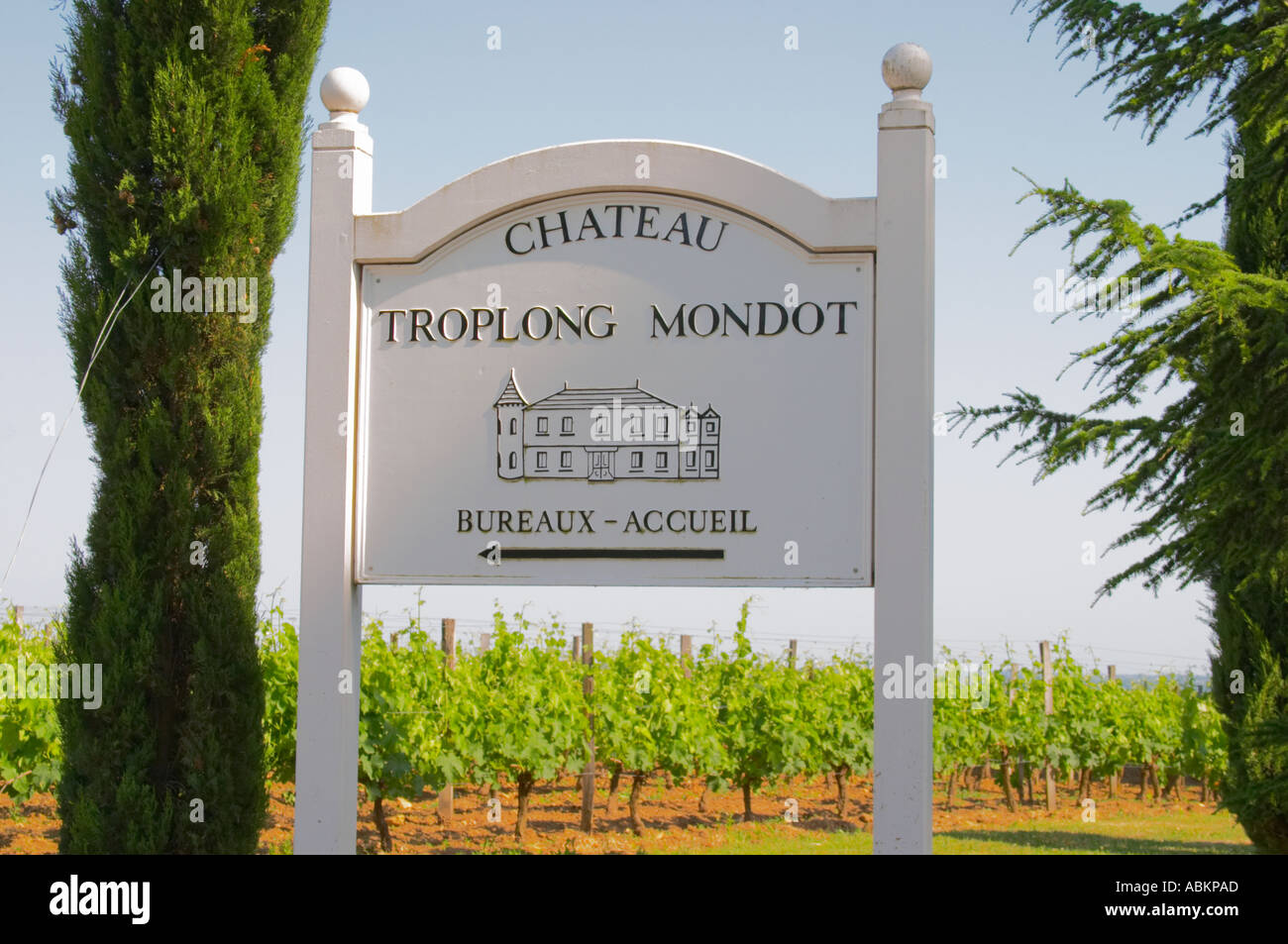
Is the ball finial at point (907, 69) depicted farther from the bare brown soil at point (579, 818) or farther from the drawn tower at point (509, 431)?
the bare brown soil at point (579, 818)

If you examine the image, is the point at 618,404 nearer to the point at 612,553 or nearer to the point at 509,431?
the point at 509,431

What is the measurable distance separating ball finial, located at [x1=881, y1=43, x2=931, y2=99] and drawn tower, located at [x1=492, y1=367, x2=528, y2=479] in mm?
1798

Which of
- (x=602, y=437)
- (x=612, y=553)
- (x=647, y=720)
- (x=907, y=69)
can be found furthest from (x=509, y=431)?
(x=647, y=720)

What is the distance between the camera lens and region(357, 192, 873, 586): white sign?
15.5 feet

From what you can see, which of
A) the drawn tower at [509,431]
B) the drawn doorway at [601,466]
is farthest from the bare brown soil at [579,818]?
the drawn doorway at [601,466]

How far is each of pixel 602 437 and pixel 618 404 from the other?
0.46ft

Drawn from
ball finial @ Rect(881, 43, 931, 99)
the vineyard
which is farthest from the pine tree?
the vineyard

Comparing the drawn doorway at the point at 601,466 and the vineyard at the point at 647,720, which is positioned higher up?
the drawn doorway at the point at 601,466

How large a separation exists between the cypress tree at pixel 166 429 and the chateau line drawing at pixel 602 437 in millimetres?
1893

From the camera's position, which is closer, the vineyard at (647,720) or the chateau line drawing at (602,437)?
the chateau line drawing at (602,437)

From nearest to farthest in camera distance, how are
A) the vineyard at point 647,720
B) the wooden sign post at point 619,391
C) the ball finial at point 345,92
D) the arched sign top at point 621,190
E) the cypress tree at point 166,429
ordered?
the wooden sign post at point 619,391, the arched sign top at point 621,190, the ball finial at point 345,92, the cypress tree at point 166,429, the vineyard at point 647,720

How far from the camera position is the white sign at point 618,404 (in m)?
4.72

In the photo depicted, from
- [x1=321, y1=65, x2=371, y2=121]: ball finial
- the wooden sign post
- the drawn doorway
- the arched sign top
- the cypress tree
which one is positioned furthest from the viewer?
the cypress tree

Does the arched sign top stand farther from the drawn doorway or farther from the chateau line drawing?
the drawn doorway
